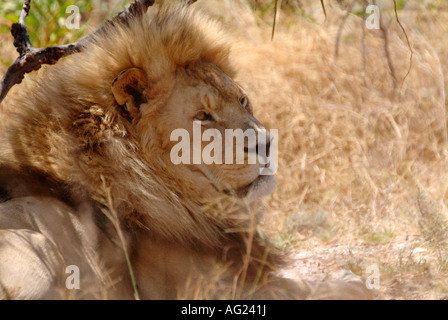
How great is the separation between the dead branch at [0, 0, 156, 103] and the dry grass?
5.75 feet

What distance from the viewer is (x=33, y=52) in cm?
325

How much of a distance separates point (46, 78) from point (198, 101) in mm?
800

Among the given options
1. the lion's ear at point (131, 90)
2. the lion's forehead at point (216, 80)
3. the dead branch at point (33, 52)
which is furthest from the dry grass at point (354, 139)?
the dead branch at point (33, 52)

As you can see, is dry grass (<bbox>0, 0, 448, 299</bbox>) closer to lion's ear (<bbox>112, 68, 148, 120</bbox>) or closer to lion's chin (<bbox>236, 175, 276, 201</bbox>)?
lion's chin (<bbox>236, 175, 276, 201</bbox>)

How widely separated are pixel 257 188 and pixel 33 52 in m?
1.38

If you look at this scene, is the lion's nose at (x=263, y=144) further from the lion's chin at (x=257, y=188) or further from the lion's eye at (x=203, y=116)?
the lion's eye at (x=203, y=116)

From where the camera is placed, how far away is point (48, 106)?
2.93 m

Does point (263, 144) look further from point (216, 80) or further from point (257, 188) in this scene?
point (216, 80)

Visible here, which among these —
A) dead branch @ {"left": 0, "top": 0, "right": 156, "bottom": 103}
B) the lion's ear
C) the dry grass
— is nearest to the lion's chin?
the lion's ear

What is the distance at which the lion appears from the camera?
2.73 m

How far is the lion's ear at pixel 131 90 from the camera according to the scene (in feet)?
9.50

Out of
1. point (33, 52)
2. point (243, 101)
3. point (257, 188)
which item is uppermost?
point (33, 52)

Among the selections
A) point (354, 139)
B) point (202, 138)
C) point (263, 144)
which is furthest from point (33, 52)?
point (354, 139)
